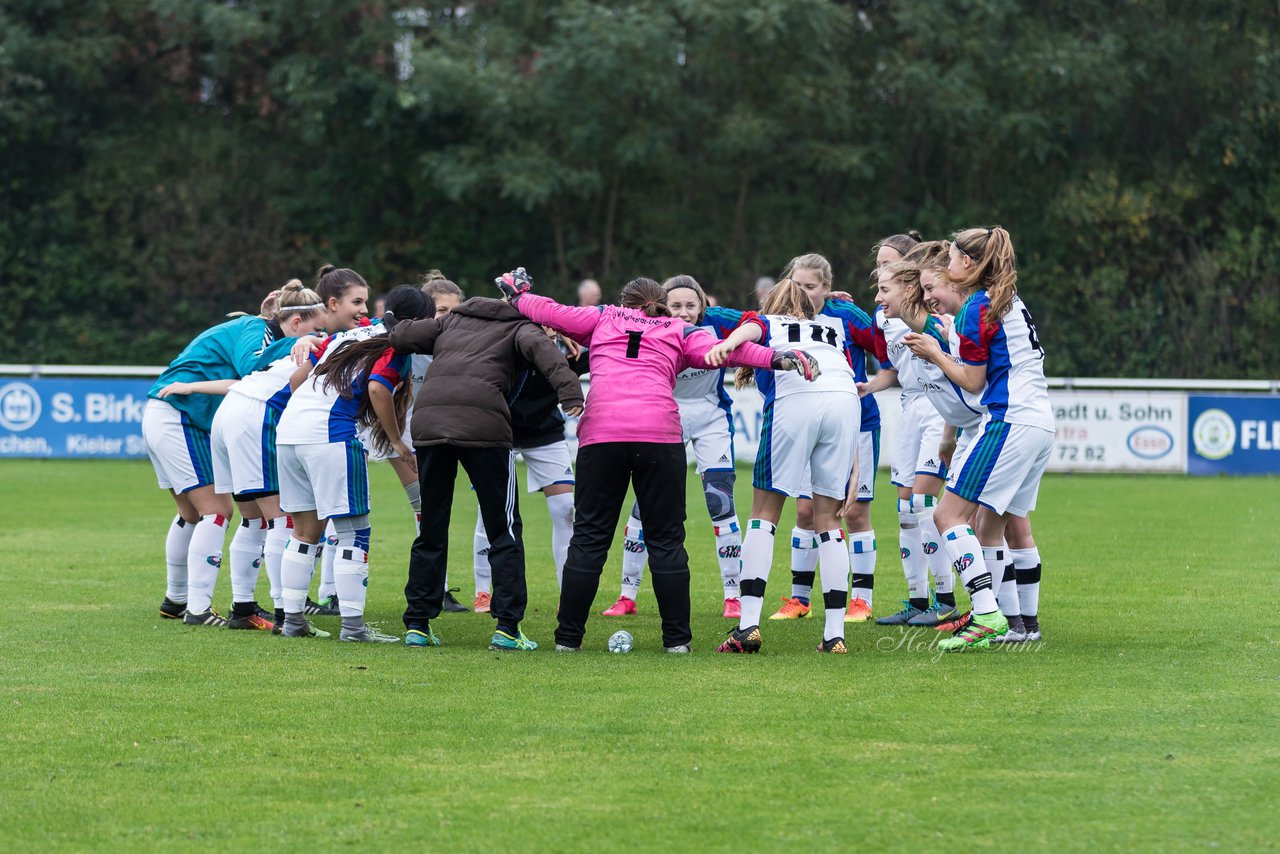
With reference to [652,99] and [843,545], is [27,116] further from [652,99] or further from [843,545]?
[843,545]

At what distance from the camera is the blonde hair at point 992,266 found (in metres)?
7.55

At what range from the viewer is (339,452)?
27.0ft

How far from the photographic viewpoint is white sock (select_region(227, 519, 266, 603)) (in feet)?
28.9

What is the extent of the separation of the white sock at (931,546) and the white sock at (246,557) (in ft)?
12.2

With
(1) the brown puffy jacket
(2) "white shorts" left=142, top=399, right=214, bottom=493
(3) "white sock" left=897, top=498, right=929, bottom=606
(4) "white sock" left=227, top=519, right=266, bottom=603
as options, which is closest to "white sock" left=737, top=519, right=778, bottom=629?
(1) the brown puffy jacket

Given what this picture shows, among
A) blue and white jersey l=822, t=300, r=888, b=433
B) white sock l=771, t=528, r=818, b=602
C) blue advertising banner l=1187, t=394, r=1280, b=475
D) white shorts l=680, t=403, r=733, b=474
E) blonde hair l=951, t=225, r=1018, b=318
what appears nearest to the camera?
blonde hair l=951, t=225, r=1018, b=318

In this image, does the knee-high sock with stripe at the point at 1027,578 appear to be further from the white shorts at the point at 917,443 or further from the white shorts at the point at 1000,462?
the white shorts at the point at 917,443

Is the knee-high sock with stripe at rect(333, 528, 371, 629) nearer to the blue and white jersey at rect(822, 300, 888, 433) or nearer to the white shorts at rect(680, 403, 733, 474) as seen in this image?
the white shorts at rect(680, 403, 733, 474)

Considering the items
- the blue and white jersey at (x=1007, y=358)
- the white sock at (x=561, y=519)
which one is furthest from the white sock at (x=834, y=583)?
the white sock at (x=561, y=519)

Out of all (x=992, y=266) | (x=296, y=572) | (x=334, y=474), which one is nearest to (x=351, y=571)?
(x=296, y=572)

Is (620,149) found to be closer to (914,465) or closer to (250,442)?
(914,465)

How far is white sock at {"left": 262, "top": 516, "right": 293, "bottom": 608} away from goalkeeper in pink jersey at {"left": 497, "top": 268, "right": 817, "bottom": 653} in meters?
1.89

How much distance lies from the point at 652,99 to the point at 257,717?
75.1 ft

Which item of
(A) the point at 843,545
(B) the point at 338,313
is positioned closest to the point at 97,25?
(B) the point at 338,313
